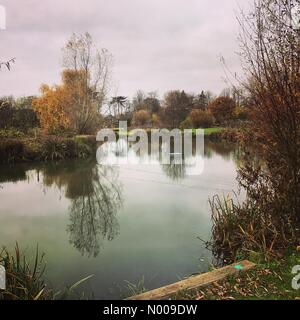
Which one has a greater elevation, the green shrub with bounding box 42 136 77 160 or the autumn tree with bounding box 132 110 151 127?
the autumn tree with bounding box 132 110 151 127

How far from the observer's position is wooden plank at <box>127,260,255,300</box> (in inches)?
117

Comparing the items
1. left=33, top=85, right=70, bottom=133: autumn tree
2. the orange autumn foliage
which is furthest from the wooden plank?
left=33, top=85, right=70, bottom=133: autumn tree

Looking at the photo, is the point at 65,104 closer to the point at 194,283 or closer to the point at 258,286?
the point at 194,283

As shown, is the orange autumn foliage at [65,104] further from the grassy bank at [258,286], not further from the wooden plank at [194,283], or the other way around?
the grassy bank at [258,286]

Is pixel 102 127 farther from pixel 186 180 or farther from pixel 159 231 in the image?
pixel 159 231

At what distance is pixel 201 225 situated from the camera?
5680 mm

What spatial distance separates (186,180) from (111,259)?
5302 millimetres

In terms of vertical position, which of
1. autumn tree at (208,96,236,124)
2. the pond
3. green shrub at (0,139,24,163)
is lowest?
the pond

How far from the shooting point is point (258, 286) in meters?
3.19

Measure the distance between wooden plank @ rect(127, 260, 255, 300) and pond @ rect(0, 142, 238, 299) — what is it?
0.66 meters

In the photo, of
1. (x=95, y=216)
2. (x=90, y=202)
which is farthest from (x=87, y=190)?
(x=95, y=216)

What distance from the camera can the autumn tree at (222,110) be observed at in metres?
33.9

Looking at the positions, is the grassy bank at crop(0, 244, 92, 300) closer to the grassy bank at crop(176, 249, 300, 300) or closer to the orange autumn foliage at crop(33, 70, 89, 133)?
the grassy bank at crop(176, 249, 300, 300)
